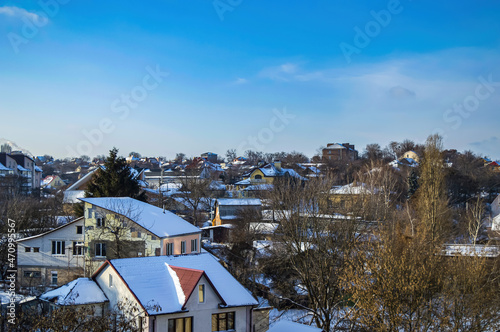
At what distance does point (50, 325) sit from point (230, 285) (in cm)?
852

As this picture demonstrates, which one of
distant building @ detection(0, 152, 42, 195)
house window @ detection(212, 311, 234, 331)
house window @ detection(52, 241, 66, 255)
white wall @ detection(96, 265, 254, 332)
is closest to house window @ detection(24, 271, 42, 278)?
house window @ detection(52, 241, 66, 255)

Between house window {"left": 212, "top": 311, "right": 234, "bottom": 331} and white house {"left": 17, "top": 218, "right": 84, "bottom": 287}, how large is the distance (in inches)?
→ 481

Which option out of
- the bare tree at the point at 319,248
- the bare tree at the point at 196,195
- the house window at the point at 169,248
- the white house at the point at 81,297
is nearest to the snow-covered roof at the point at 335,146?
the bare tree at the point at 196,195

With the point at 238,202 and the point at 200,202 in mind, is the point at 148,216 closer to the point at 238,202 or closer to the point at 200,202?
the point at 238,202

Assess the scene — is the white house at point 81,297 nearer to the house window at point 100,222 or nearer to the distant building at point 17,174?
the house window at point 100,222

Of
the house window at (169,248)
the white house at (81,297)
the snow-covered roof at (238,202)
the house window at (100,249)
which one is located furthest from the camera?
the snow-covered roof at (238,202)

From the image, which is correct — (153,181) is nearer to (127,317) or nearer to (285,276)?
(285,276)

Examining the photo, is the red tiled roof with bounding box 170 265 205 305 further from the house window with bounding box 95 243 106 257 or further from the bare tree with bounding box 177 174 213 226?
the bare tree with bounding box 177 174 213 226

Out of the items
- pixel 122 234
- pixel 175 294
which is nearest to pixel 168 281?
pixel 175 294

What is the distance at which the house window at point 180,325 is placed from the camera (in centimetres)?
1712

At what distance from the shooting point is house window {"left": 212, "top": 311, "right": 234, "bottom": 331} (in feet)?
58.9

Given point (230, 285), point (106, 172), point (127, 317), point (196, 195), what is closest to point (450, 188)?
point (196, 195)

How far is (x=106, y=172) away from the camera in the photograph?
3784cm

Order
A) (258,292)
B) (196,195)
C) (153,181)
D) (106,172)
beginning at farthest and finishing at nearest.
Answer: (153,181), (196,195), (106,172), (258,292)
